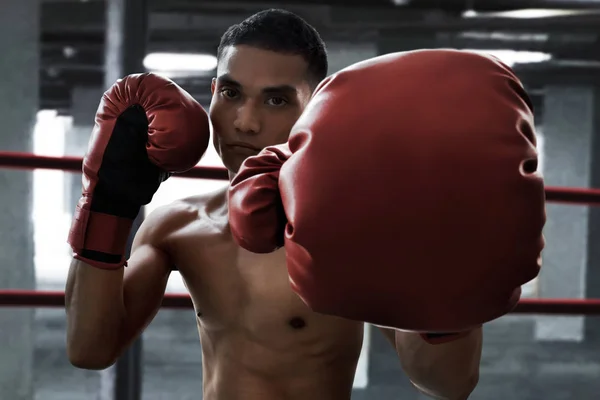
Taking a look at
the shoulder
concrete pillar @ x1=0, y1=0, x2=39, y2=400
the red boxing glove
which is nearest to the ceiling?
concrete pillar @ x1=0, y1=0, x2=39, y2=400

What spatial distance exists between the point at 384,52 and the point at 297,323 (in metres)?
4.71

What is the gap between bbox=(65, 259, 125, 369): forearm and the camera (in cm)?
91

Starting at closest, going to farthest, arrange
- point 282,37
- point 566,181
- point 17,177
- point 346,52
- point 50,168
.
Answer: point 282,37 < point 50,168 < point 17,177 < point 346,52 < point 566,181

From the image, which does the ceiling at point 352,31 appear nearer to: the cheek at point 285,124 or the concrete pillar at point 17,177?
the concrete pillar at point 17,177

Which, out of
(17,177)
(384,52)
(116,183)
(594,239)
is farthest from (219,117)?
(594,239)

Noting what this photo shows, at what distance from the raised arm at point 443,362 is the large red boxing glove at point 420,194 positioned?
0.20m

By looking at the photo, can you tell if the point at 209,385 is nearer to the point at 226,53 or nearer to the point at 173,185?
the point at 226,53

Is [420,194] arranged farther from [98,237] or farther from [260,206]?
[98,237]

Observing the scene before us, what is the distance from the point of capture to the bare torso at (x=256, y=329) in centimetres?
96

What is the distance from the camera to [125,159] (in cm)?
90

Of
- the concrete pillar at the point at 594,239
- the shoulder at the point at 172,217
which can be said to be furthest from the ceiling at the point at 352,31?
the shoulder at the point at 172,217

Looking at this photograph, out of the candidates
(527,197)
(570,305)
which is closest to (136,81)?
(527,197)

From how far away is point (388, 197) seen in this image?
579 mm

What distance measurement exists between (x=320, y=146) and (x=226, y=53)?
388mm
